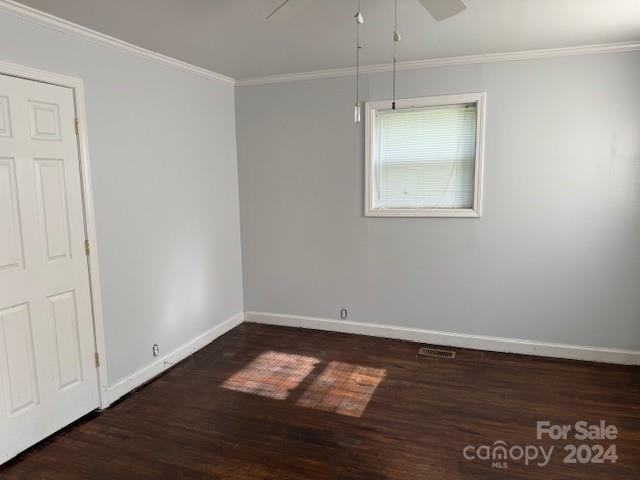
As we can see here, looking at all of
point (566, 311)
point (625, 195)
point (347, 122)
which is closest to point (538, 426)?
point (566, 311)

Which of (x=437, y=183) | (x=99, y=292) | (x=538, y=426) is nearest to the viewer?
(x=538, y=426)

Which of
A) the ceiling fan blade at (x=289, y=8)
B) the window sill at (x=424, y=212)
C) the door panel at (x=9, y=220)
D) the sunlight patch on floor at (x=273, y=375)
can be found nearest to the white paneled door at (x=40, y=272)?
the door panel at (x=9, y=220)

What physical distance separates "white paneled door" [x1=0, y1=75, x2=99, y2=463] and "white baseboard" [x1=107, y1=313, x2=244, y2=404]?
0.23 m

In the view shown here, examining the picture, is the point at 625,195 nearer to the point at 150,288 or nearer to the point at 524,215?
the point at 524,215

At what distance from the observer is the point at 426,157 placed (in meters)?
3.87

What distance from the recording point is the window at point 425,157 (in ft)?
12.2

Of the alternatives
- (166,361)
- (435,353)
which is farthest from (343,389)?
(166,361)

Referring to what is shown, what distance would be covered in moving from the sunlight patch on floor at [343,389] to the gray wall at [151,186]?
1326mm

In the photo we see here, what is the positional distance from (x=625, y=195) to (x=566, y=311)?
1.03 metres

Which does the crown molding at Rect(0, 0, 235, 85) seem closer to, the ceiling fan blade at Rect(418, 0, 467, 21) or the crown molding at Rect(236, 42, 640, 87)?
the crown molding at Rect(236, 42, 640, 87)

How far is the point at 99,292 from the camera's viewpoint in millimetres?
2934

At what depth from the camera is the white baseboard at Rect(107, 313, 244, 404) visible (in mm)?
3113

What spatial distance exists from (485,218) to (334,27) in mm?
2027

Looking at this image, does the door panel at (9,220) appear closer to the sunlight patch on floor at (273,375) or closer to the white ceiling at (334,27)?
the white ceiling at (334,27)
